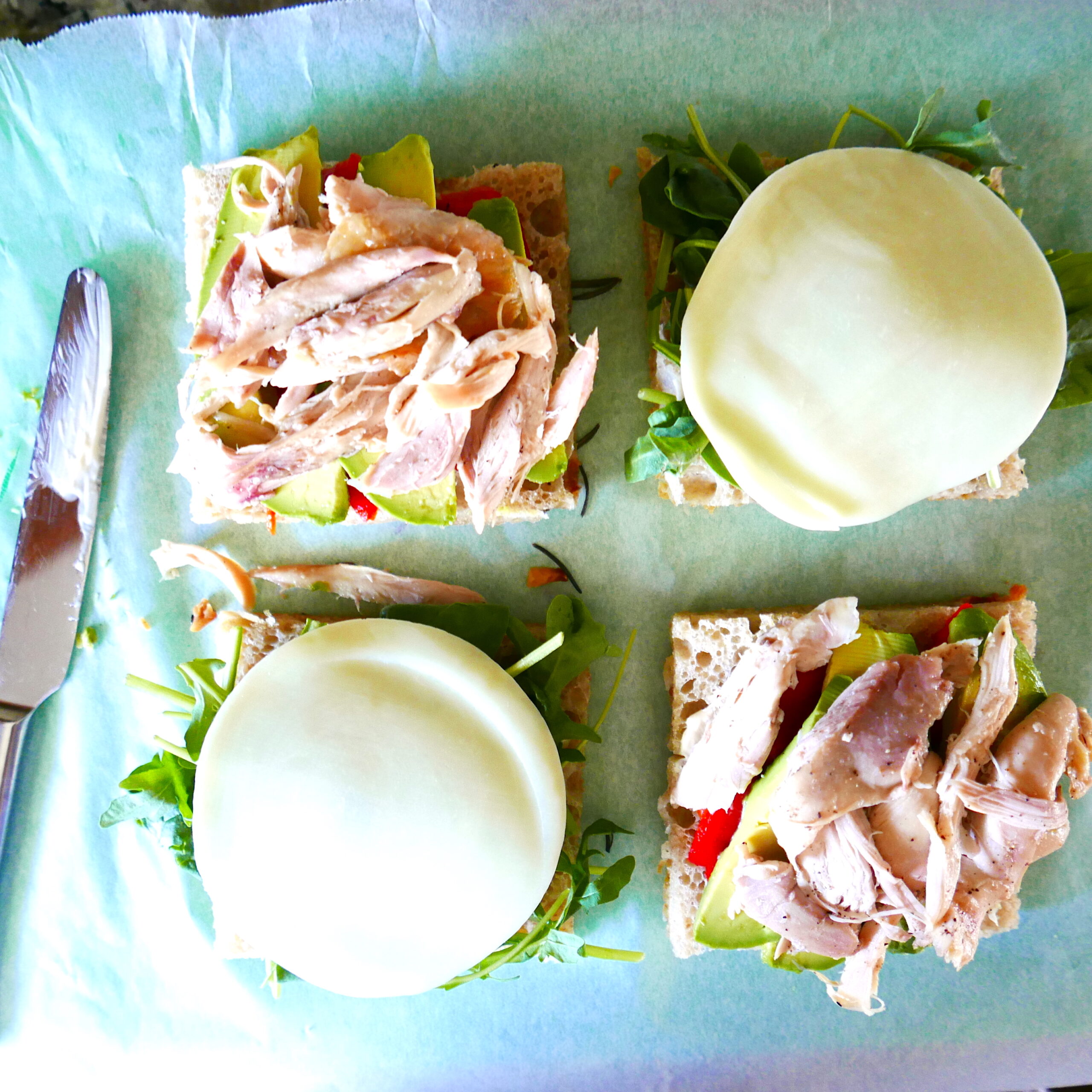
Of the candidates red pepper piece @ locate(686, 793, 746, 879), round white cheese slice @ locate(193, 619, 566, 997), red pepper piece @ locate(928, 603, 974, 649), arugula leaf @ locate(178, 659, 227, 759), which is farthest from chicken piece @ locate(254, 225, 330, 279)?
red pepper piece @ locate(928, 603, 974, 649)

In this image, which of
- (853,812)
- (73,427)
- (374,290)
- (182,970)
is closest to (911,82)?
(374,290)

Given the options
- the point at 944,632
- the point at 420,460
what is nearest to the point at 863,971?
the point at 944,632

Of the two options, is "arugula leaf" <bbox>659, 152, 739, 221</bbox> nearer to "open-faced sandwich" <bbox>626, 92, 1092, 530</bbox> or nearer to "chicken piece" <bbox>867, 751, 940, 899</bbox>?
"open-faced sandwich" <bbox>626, 92, 1092, 530</bbox>

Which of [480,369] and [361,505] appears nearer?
[480,369]

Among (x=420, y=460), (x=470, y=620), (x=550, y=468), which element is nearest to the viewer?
(x=420, y=460)

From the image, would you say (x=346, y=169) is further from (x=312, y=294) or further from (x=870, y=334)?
(x=870, y=334)

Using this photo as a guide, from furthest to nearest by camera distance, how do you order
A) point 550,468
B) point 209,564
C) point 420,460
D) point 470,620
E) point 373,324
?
point 209,564
point 470,620
point 550,468
point 420,460
point 373,324
